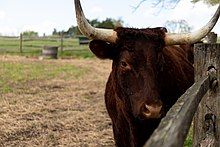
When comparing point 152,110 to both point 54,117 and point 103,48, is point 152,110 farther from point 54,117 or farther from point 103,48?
point 54,117

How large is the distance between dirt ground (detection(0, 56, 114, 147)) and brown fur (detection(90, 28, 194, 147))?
8.96 feet

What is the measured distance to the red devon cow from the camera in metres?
3.96

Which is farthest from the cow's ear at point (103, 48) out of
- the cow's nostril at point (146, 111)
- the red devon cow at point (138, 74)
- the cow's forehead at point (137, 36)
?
the cow's nostril at point (146, 111)

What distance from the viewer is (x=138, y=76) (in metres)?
4.05

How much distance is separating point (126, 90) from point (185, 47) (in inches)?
94.7

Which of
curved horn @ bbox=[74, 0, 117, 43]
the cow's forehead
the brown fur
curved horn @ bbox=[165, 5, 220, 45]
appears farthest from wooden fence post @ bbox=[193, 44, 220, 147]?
curved horn @ bbox=[74, 0, 117, 43]

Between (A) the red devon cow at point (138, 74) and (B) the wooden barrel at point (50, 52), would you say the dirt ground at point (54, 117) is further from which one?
(B) the wooden barrel at point (50, 52)

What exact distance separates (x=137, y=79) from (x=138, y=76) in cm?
3

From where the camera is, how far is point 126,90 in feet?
13.8

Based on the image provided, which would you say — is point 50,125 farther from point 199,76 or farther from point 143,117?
point 199,76

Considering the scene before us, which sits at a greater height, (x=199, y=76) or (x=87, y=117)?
(x=199, y=76)

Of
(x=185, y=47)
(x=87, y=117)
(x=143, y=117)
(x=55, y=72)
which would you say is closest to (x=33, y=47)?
(x=55, y=72)

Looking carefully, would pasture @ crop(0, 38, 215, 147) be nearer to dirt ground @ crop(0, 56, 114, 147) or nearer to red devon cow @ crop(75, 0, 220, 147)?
dirt ground @ crop(0, 56, 114, 147)

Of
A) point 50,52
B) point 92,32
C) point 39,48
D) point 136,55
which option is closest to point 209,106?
point 136,55
